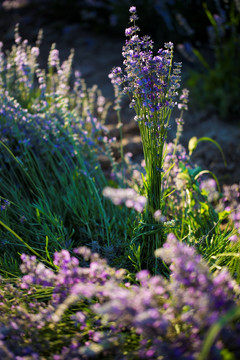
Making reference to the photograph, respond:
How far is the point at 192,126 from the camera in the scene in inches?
135

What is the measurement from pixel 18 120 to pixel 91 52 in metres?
3.55

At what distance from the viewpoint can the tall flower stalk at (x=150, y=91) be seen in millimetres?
1363

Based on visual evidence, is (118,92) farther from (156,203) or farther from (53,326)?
(53,326)

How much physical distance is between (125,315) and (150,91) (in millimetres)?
853

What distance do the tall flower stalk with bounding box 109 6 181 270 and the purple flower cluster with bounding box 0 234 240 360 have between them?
44cm

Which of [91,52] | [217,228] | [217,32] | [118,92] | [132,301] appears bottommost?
[132,301]

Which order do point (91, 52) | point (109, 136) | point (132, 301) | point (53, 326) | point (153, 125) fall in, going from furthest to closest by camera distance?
point (91, 52)
point (109, 136)
point (153, 125)
point (53, 326)
point (132, 301)

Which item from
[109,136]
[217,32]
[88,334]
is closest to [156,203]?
[88,334]

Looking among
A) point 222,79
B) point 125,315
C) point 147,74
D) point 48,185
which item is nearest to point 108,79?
point 222,79

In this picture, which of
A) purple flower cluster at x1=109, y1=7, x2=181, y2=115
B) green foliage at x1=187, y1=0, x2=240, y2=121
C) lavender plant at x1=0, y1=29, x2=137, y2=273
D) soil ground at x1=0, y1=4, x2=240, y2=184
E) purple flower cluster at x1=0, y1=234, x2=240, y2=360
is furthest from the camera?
green foliage at x1=187, y1=0, x2=240, y2=121

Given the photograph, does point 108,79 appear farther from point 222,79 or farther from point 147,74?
point 147,74

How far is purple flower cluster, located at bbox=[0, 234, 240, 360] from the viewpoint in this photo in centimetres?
90

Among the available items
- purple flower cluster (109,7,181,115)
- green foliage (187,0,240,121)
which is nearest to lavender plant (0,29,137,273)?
purple flower cluster (109,7,181,115)

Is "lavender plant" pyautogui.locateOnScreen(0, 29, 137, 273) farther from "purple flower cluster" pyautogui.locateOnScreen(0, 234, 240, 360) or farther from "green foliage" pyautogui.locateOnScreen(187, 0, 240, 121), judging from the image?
"green foliage" pyautogui.locateOnScreen(187, 0, 240, 121)
